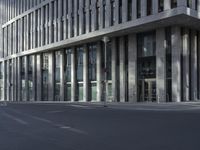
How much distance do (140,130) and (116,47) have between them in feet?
115

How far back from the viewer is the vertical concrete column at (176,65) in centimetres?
4000

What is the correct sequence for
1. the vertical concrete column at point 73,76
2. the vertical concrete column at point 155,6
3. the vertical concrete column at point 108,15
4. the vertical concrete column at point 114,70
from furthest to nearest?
the vertical concrete column at point 73,76
the vertical concrete column at point 114,70
the vertical concrete column at point 108,15
the vertical concrete column at point 155,6

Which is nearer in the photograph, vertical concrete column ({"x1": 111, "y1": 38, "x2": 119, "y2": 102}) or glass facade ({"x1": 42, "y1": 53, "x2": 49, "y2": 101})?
vertical concrete column ({"x1": 111, "y1": 38, "x2": 119, "y2": 102})

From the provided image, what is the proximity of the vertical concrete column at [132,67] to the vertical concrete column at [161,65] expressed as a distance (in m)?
3.94

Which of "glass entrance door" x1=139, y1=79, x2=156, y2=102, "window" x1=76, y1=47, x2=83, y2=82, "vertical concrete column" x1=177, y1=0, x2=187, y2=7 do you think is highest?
"vertical concrete column" x1=177, y1=0, x2=187, y2=7

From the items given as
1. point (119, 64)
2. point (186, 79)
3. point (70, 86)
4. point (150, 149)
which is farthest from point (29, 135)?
point (70, 86)

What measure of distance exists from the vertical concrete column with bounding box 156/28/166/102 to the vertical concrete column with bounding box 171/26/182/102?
Result: 1210 millimetres

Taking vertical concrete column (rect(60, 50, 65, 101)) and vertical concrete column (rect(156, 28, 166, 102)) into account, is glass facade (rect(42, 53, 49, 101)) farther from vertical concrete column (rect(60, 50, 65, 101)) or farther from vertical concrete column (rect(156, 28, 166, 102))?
vertical concrete column (rect(156, 28, 166, 102))

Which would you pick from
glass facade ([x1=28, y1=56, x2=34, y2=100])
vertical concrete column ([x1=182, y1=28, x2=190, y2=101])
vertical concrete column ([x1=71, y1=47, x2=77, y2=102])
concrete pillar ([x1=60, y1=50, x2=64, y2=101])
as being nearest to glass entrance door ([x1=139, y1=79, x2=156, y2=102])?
vertical concrete column ([x1=182, y1=28, x2=190, y2=101])

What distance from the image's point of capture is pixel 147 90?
144ft

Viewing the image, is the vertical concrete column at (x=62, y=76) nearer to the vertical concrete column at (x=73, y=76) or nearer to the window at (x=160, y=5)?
the vertical concrete column at (x=73, y=76)

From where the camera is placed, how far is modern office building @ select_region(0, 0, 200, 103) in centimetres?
4050

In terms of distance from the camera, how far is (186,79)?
41.3 m

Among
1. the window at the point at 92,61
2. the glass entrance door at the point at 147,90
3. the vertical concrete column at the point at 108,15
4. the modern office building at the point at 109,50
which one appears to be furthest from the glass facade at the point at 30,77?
the glass entrance door at the point at 147,90
